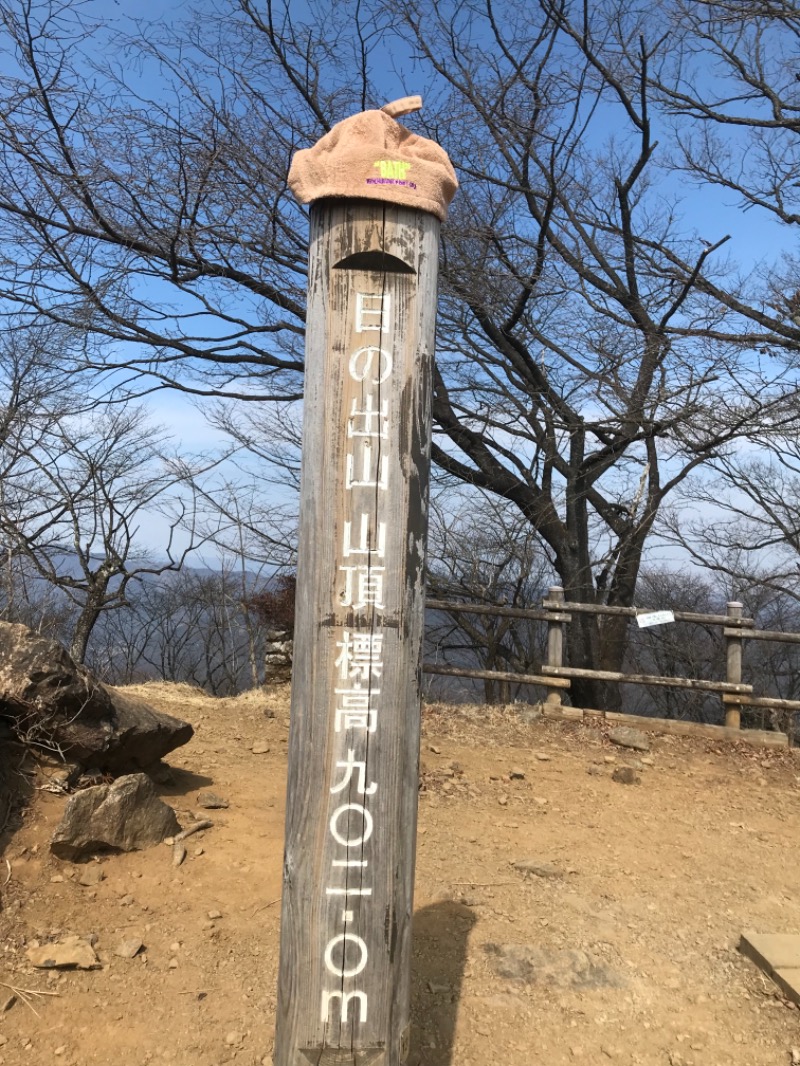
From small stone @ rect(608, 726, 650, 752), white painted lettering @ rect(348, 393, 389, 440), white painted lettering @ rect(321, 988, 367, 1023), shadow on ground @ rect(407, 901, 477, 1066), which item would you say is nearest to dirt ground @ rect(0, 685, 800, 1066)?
shadow on ground @ rect(407, 901, 477, 1066)

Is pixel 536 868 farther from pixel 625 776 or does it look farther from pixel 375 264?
pixel 375 264

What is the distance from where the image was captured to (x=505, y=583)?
11.5m

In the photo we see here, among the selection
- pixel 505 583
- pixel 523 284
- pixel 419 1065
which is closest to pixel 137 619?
pixel 505 583

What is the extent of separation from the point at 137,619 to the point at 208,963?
705 inches

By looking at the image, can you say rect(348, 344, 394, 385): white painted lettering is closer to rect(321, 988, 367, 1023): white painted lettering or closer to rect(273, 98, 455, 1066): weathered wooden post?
rect(273, 98, 455, 1066): weathered wooden post

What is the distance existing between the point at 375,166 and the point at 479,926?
305cm

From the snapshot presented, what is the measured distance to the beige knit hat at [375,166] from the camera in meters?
1.82

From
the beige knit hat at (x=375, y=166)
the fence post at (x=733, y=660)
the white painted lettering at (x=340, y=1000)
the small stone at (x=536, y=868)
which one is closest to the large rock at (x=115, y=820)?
the small stone at (x=536, y=868)

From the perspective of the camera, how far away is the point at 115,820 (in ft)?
11.4

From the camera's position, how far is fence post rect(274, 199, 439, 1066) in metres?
1.77

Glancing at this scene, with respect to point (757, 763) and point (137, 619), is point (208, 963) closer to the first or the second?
point (757, 763)

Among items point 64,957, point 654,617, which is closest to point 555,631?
point 654,617

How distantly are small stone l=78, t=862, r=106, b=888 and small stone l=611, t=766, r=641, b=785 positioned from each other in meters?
3.79

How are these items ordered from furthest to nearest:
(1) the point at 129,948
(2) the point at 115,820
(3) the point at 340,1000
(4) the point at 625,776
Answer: (4) the point at 625,776, (2) the point at 115,820, (1) the point at 129,948, (3) the point at 340,1000
